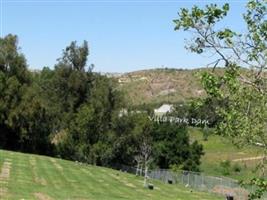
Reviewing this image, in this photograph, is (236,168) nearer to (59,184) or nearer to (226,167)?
(226,167)

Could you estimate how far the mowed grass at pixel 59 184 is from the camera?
35375 millimetres

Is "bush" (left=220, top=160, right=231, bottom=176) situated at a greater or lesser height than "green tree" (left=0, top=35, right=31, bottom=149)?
lesser

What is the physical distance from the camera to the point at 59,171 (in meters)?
55.9

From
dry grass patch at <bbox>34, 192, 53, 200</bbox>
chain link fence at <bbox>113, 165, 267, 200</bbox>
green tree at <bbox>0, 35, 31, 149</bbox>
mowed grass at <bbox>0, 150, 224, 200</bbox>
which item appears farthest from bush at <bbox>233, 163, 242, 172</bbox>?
dry grass patch at <bbox>34, 192, 53, 200</bbox>

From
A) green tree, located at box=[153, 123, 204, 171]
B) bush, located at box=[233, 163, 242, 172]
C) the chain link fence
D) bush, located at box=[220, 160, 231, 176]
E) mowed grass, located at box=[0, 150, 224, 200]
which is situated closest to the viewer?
mowed grass, located at box=[0, 150, 224, 200]

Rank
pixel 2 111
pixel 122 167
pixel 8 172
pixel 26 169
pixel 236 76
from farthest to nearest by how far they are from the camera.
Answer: pixel 122 167
pixel 2 111
pixel 26 169
pixel 8 172
pixel 236 76

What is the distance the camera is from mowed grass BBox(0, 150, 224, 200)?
3538cm

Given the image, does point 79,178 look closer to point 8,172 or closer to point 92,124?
point 8,172

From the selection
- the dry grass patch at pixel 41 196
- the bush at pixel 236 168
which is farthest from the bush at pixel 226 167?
the dry grass patch at pixel 41 196

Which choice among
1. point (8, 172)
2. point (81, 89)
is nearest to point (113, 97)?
point (81, 89)

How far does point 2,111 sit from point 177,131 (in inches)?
1196

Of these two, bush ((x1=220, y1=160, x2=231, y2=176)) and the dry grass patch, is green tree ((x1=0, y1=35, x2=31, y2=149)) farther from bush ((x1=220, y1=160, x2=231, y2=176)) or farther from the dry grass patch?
the dry grass patch

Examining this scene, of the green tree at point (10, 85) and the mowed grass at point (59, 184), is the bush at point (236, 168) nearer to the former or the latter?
the green tree at point (10, 85)

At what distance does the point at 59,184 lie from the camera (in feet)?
149
